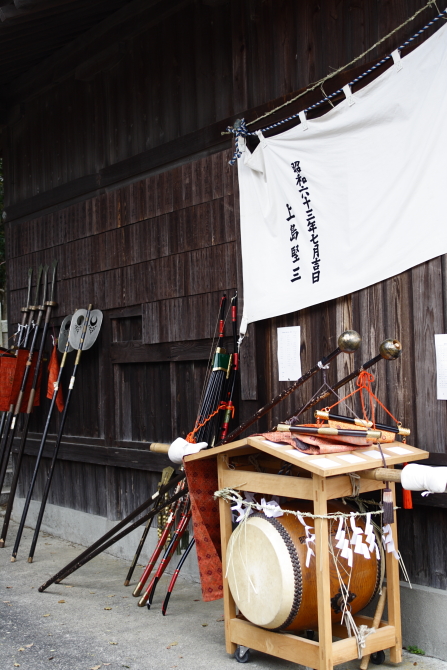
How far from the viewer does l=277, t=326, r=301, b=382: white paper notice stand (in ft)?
18.4

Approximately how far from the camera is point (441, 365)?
4555 mm

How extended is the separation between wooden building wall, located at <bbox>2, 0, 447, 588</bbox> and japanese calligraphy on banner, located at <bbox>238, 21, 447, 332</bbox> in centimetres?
19

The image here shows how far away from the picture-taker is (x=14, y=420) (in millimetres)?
8398

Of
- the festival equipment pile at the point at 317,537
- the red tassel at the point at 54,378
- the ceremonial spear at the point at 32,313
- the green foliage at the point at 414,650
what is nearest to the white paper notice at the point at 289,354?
the festival equipment pile at the point at 317,537

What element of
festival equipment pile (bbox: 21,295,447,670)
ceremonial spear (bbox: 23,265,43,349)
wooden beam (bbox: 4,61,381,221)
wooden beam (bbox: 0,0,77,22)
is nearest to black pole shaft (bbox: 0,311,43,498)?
ceremonial spear (bbox: 23,265,43,349)

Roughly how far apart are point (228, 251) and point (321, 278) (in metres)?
1.25

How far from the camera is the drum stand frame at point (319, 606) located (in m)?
4.01

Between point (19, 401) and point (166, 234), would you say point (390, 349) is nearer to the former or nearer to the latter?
point (166, 234)

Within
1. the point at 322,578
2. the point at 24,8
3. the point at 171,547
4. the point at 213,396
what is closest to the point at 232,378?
the point at 213,396

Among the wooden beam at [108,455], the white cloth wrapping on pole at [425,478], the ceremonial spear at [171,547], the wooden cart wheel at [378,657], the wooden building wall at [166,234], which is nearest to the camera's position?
the white cloth wrapping on pole at [425,478]

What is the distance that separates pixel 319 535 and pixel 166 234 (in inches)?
146

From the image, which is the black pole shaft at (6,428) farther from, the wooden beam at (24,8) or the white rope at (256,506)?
the white rope at (256,506)

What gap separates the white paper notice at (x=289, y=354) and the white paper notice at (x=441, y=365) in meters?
1.27

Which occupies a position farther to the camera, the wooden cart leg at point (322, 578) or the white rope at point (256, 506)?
the white rope at point (256, 506)
